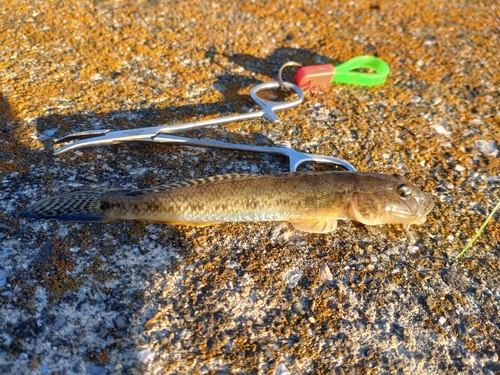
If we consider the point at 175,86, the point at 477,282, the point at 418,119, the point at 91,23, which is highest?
the point at 91,23

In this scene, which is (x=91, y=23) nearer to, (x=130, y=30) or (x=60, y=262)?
(x=130, y=30)

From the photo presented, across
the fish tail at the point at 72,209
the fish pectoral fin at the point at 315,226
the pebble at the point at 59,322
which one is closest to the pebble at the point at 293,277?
the fish pectoral fin at the point at 315,226

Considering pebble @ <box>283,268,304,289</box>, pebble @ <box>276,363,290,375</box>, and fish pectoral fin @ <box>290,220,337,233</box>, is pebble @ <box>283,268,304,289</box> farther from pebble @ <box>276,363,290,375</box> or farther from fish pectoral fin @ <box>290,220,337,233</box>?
pebble @ <box>276,363,290,375</box>

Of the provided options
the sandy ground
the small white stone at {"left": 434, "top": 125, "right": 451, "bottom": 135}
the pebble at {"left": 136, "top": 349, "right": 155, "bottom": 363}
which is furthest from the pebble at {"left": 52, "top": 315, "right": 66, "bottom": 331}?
the small white stone at {"left": 434, "top": 125, "right": 451, "bottom": 135}

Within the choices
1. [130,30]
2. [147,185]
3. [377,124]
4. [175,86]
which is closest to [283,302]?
[147,185]

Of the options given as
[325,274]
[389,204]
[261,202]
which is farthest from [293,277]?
[389,204]

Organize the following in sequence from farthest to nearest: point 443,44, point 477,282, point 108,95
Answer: point 443,44 < point 108,95 < point 477,282
